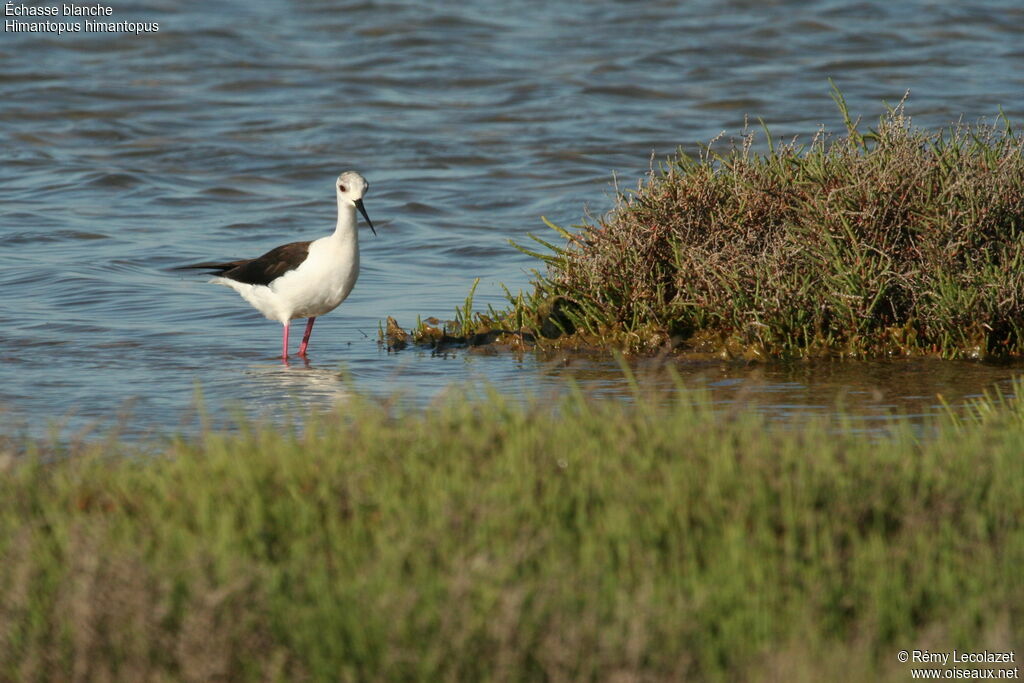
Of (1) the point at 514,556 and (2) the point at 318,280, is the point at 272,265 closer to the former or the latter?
(2) the point at 318,280

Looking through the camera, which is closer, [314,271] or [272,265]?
[314,271]

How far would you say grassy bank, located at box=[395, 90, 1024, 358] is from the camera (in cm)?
900

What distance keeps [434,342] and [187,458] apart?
217 inches

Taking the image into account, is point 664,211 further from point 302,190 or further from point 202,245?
point 302,190

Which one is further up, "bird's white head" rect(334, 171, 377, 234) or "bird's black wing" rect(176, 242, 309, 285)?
"bird's white head" rect(334, 171, 377, 234)

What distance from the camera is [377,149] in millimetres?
21047

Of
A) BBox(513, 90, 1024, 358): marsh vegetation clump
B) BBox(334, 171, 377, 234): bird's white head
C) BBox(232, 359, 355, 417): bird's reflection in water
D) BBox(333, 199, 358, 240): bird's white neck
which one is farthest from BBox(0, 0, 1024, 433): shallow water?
BBox(334, 171, 377, 234): bird's white head

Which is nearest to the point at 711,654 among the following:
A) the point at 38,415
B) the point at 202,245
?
the point at 38,415

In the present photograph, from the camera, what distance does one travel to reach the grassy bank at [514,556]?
406cm

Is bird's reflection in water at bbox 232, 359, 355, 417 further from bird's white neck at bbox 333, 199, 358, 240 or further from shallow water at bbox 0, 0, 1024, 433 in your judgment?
bird's white neck at bbox 333, 199, 358, 240

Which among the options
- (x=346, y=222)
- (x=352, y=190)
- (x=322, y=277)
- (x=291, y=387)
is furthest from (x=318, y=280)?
(x=291, y=387)

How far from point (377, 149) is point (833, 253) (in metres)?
13.0

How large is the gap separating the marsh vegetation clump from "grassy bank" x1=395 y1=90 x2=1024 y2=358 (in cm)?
1

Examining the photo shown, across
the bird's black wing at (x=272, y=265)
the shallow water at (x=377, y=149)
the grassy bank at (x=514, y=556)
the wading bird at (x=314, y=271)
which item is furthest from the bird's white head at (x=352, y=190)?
the grassy bank at (x=514, y=556)
